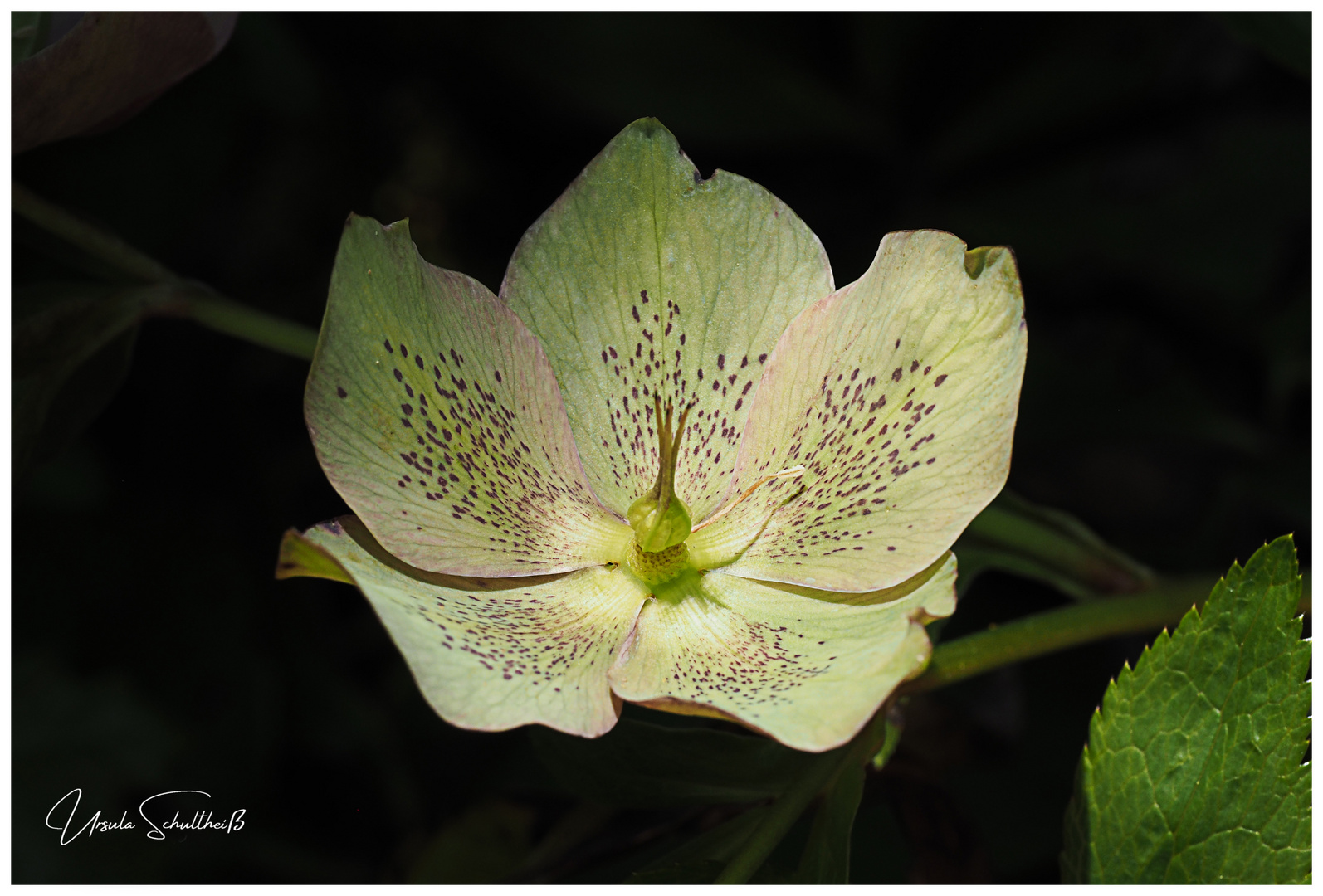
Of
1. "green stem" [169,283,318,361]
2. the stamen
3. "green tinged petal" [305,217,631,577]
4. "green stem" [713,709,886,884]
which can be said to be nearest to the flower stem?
"green stem" [169,283,318,361]

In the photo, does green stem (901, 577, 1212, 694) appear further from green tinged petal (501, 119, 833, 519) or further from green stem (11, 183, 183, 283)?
green stem (11, 183, 183, 283)

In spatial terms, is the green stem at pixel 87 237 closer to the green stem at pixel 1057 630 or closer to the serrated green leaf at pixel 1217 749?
the green stem at pixel 1057 630

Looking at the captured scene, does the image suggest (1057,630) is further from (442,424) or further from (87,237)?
(87,237)

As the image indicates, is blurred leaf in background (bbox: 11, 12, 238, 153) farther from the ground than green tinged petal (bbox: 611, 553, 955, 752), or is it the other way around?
blurred leaf in background (bbox: 11, 12, 238, 153)

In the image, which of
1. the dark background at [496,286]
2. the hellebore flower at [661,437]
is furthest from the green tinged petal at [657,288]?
the dark background at [496,286]

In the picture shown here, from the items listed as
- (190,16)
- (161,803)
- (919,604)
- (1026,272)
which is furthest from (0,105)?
(1026,272)
